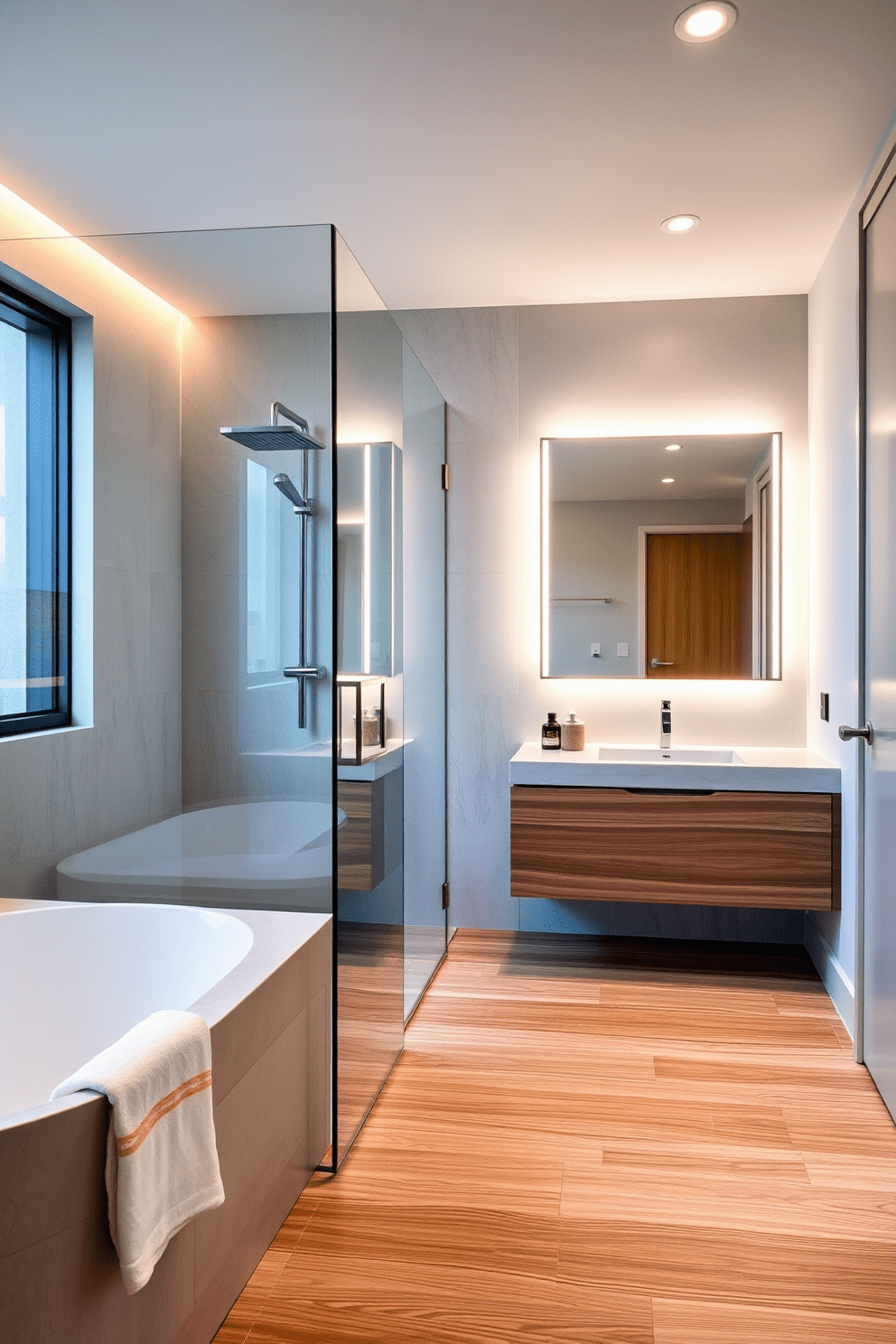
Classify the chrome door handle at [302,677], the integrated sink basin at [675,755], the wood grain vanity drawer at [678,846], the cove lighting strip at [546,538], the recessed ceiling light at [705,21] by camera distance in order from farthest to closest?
1. the cove lighting strip at [546,538]
2. the integrated sink basin at [675,755]
3. the wood grain vanity drawer at [678,846]
4. the chrome door handle at [302,677]
5. the recessed ceiling light at [705,21]

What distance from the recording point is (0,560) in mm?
2160

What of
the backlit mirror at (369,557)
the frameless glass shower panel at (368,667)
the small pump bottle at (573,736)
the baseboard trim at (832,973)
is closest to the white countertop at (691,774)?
the small pump bottle at (573,736)

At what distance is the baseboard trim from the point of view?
2.85 metres

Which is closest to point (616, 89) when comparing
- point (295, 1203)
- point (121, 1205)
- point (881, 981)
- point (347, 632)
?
point (347, 632)

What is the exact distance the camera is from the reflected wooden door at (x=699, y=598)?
3.65m

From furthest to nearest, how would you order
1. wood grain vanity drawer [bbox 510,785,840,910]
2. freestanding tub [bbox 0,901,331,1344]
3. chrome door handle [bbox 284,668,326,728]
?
wood grain vanity drawer [bbox 510,785,840,910], chrome door handle [bbox 284,668,326,728], freestanding tub [bbox 0,901,331,1344]

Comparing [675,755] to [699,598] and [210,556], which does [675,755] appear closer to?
[699,598]

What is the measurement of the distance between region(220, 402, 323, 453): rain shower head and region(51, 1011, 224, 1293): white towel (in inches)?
43.7

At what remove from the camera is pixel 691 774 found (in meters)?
3.18

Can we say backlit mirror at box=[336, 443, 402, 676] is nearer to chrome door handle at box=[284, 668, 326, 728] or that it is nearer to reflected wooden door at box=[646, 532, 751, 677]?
chrome door handle at box=[284, 668, 326, 728]

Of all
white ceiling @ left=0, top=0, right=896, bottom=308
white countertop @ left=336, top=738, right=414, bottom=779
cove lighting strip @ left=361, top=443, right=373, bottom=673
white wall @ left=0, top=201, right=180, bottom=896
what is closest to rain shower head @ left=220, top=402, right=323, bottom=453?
white wall @ left=0, top=201, right=180, bottom=896

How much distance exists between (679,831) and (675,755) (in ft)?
1.36

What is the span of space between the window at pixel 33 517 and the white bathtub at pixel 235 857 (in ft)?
1.13

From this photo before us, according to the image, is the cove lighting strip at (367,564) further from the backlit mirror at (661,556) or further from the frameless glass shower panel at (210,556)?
the backlit mirror at (661,556)
